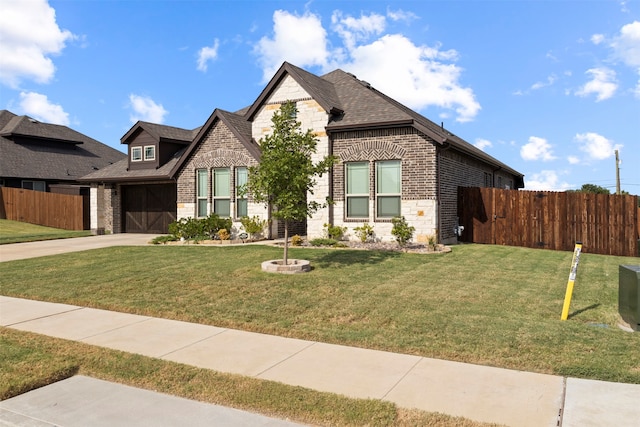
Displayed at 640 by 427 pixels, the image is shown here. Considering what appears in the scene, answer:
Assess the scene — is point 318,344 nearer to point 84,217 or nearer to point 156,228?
point 156,228

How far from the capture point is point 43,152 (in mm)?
37438

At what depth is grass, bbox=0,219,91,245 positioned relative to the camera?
20984 millimetres

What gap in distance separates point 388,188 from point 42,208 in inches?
997

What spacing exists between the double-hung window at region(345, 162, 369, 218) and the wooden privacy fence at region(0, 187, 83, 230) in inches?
771

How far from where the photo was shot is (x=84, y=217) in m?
28.7

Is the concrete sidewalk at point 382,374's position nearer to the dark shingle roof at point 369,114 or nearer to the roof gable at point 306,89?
the dark shingle roof at point 369,114

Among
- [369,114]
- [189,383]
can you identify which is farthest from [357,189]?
[189,383]

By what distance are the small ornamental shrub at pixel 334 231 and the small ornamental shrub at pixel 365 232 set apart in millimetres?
554

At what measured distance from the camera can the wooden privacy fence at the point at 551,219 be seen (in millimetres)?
16438

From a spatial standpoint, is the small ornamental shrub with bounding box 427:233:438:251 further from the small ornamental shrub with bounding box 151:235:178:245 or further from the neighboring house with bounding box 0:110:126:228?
the neighboring house with bounding box 0:110:126:228

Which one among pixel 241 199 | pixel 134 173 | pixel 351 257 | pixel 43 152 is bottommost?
pixel 351 257

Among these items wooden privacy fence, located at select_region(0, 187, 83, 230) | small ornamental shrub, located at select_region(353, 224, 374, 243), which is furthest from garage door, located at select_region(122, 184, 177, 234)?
small ornamental shrub, located at select_region(353, 224, 374, 243)

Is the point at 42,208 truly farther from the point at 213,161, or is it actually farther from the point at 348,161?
the point at 348,161

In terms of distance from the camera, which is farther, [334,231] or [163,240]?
[163,240]
